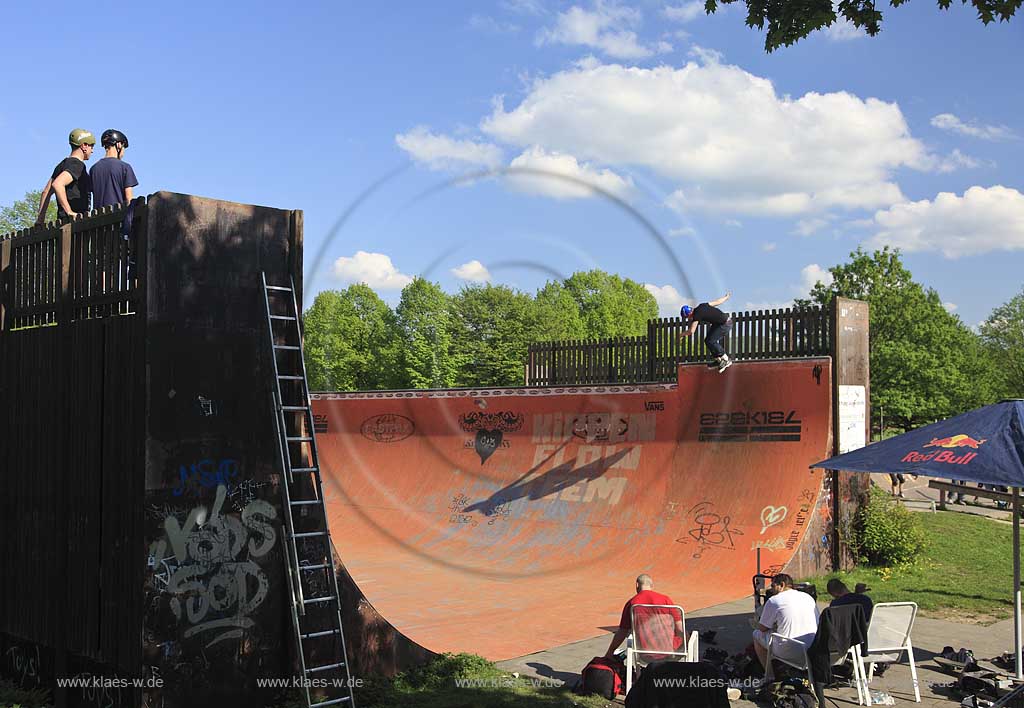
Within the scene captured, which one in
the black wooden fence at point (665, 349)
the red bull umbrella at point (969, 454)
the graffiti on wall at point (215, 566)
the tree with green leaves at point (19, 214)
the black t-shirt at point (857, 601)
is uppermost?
the tree with green leaves at point (19, 214)

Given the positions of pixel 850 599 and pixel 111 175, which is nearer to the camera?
pixel 850 599

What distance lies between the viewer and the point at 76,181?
7.93 m

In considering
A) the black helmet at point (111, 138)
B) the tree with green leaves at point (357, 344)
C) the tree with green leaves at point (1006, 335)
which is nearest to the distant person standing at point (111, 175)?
the black helmet at point (111, 138)

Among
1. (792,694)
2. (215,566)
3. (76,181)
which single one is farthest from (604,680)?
(76,181)

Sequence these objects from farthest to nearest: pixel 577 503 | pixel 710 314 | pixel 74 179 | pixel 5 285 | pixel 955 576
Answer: pixel 577 503 → pixel 710 314 → pixel 955 576 → pixel 5 285 → pixel 74 179

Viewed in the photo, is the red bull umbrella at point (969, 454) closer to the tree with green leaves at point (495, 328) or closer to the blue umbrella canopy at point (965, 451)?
the blue umbrella canopy at point (965, 451)

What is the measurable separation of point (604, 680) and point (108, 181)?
6.26 metres

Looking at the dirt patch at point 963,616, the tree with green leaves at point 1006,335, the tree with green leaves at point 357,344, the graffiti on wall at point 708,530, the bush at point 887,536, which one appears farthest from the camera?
the tree with green leaves at point 1006,335

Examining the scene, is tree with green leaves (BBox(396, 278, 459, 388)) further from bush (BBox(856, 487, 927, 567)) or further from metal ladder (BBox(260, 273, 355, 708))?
metal ladder (BBox(260, 273, 355, 708))

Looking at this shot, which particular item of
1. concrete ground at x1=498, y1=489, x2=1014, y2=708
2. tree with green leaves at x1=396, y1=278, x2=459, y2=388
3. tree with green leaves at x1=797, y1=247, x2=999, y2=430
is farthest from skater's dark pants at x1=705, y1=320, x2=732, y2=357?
tree with green leaves at x1=396, y1=278, x2=459, y2=388

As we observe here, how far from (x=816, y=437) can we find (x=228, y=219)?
33.1 ft

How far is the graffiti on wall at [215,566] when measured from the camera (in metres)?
6.24

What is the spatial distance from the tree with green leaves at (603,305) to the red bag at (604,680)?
47964mm

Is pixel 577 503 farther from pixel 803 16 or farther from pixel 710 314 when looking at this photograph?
pixel 803 16
